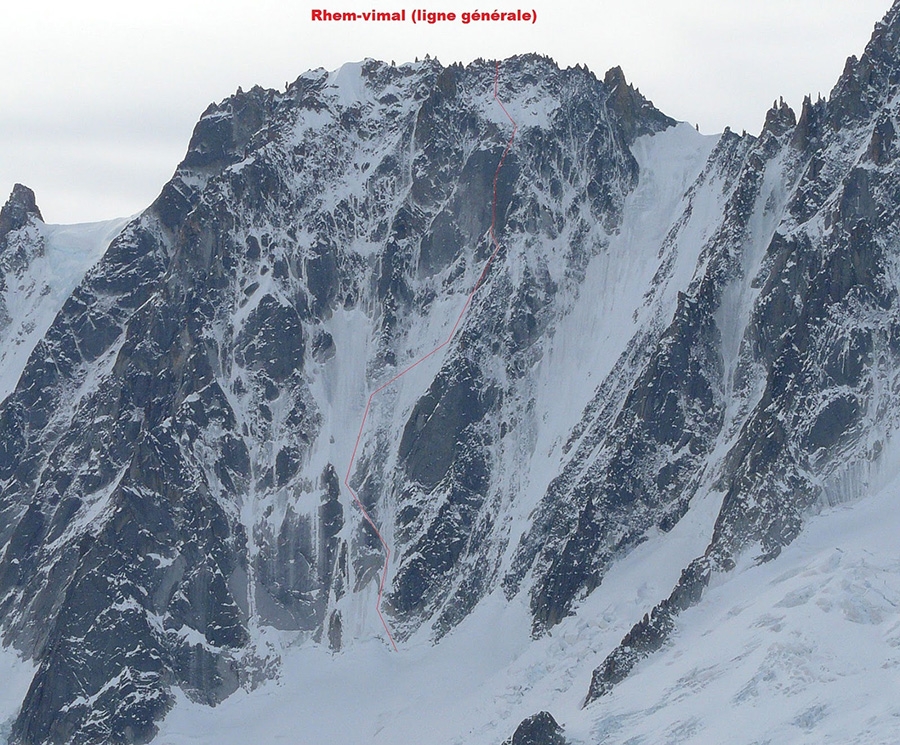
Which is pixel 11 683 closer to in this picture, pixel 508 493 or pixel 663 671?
pixel 508 493

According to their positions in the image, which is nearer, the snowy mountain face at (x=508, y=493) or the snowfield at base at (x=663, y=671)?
the snowfield at base at (x=663, y=671)

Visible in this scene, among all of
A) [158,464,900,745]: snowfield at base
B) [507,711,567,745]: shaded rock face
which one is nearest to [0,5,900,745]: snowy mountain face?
[507,711,567,745]: shaded rock face

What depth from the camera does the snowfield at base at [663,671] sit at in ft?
456

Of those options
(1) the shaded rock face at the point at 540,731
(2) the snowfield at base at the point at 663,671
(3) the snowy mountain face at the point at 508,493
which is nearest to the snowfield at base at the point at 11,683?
(3) the snowy mountain face at the point at 508,493

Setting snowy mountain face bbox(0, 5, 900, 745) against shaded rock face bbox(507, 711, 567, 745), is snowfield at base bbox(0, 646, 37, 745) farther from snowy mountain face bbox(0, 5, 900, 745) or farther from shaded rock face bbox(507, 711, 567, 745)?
shaded rock face bbox(507, 711, 567, 745)

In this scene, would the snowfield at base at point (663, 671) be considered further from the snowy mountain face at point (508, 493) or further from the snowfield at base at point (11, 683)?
the snowfield at base at point (11, 683)

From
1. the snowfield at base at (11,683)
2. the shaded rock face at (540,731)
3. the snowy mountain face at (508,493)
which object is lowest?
the shaded rock face at (540,731)

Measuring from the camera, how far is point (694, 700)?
144 m

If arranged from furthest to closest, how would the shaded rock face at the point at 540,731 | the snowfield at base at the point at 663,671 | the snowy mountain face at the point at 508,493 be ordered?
the snowy mountain face at the point at 508,493, the shaded rock face at the point at 540,731, the snowfield at base at the point at 663,671

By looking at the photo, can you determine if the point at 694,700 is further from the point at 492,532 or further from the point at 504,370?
the point at 504,370

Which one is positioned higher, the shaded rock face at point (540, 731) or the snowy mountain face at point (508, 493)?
the snowy mountain face at point (508, 493)

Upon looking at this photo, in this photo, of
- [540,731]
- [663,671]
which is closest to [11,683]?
[540,731]

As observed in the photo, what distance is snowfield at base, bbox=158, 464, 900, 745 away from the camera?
13900cm

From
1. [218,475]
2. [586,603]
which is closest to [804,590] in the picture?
[586,603]
